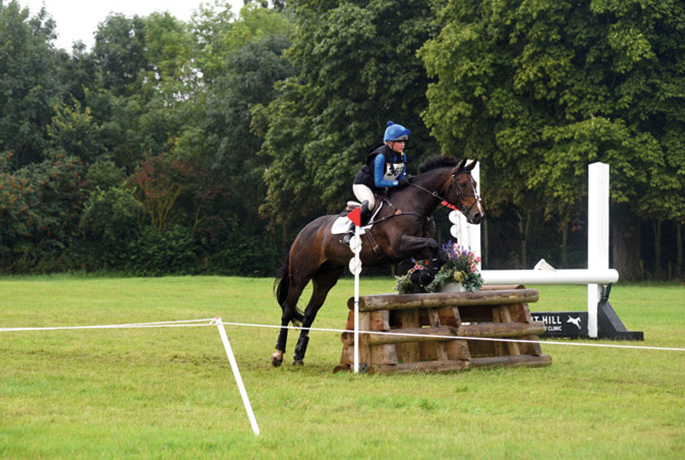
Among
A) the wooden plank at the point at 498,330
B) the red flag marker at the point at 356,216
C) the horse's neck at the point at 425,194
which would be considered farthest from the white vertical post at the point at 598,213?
the red flag marker at the point at 356,216

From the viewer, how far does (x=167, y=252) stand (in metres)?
39.0

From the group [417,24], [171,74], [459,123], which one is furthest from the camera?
[171,74]

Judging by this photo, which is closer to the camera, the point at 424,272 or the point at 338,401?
the point at 338,401

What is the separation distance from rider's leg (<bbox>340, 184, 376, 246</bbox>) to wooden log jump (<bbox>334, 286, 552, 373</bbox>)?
735 mm

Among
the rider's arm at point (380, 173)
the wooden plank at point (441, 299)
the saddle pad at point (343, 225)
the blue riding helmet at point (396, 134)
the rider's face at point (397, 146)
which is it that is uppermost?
the blue riding helmet at point (396, 134)

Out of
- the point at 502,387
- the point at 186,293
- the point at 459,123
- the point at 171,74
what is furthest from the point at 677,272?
the point at 171,74

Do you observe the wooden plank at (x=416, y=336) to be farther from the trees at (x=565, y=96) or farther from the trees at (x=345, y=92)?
the trees at (x=345, y=92)

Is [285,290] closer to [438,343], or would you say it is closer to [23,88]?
[438,343]

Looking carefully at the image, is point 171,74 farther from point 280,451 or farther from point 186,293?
point 280,451

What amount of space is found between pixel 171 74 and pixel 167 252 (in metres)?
19.4

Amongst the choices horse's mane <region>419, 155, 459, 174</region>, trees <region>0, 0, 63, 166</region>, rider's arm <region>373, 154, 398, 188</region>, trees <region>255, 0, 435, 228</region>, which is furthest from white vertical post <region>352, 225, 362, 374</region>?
trees <region>0, 0, 63, 166</region>

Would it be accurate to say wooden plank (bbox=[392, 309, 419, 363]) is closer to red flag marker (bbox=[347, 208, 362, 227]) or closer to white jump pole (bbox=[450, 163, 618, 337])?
red flag marker (bbox=[347, 208, 362, 227])

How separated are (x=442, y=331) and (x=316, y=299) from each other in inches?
65.8

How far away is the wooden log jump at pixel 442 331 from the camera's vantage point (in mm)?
8617
